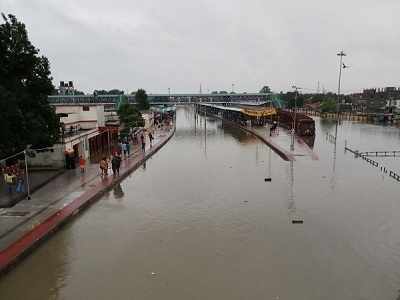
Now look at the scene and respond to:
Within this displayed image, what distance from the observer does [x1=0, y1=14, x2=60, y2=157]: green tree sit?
12.4m

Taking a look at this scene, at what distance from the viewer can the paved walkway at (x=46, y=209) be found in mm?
10584

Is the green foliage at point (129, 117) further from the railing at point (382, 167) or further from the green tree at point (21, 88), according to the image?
the green tree at point (21, 88)

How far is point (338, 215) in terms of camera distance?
13773mm

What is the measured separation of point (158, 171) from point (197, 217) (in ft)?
31.9

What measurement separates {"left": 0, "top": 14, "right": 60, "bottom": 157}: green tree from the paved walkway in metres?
2.28

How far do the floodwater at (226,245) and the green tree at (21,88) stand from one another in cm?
358

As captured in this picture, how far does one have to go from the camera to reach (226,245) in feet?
36.0

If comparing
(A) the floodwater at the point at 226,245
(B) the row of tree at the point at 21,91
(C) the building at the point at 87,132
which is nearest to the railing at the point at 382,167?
(A) the floodwater at the point at 226,245

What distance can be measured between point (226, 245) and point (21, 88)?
944cm

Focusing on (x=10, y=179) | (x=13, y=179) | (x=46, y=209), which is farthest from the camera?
(x=13, y=179)

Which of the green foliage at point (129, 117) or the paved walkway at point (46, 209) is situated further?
the green foliage at point (129, 117)

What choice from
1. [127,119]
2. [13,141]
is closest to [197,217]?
[13,141]

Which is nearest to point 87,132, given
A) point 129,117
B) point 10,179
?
point 10,179

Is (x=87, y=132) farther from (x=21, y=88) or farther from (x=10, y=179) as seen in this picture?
(x=21, y=88)
